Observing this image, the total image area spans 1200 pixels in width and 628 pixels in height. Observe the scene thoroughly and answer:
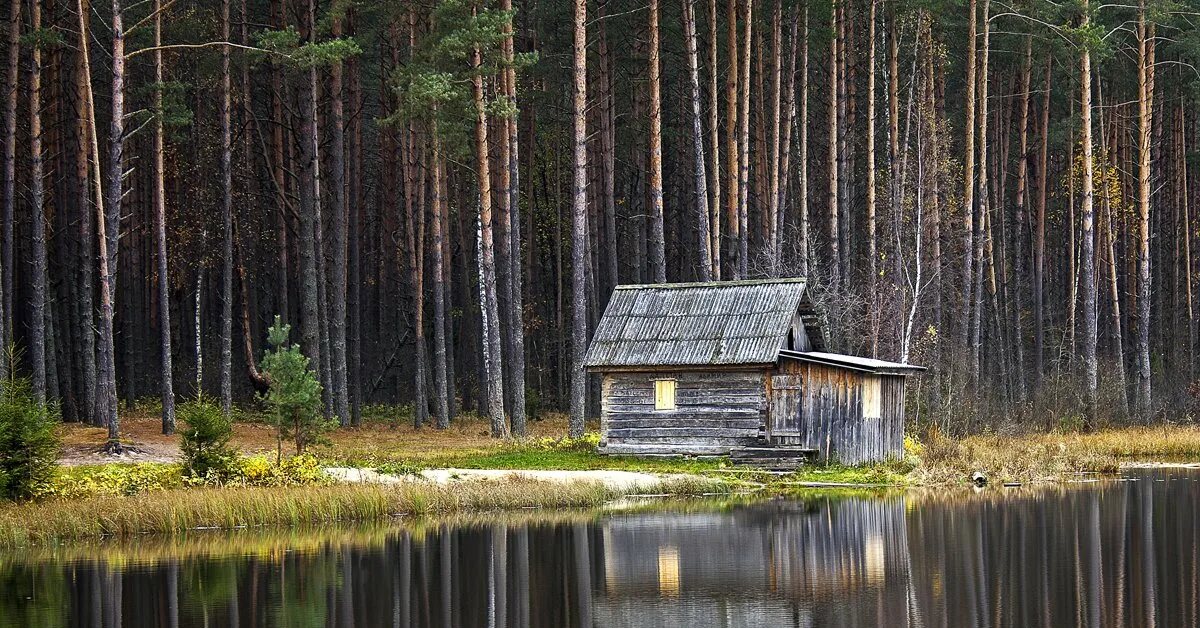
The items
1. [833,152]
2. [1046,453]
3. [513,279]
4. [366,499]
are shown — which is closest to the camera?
[366,499]

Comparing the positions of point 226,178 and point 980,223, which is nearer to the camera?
point 226,178

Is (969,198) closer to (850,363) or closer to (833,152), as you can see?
(833,152)

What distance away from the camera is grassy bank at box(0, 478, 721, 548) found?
2317 cm

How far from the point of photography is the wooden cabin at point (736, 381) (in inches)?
1305

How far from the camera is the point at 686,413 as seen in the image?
3431 cm

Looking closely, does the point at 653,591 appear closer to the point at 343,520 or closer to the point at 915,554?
the point at 915,554

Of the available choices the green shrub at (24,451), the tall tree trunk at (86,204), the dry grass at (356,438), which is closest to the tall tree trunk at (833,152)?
the dry grass at (356,438)

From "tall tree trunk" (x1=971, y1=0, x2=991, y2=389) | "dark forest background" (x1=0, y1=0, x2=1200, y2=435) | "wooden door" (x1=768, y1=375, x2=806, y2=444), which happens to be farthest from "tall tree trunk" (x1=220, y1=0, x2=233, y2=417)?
"tall tree trunk" (x1=971, y1=0, x2=991, y2=389)

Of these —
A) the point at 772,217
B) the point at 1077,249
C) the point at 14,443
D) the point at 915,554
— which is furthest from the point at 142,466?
the point at 1077,249

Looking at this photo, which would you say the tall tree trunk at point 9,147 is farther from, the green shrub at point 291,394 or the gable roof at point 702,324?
the gable roof at point 702,324

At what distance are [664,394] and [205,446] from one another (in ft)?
38.8

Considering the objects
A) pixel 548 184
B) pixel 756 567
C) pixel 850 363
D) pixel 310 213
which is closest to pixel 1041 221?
pixel 548 184

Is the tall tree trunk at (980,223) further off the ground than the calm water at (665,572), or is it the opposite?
the tall tree trunk at (980,223)

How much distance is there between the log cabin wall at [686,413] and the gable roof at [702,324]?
494 mm
